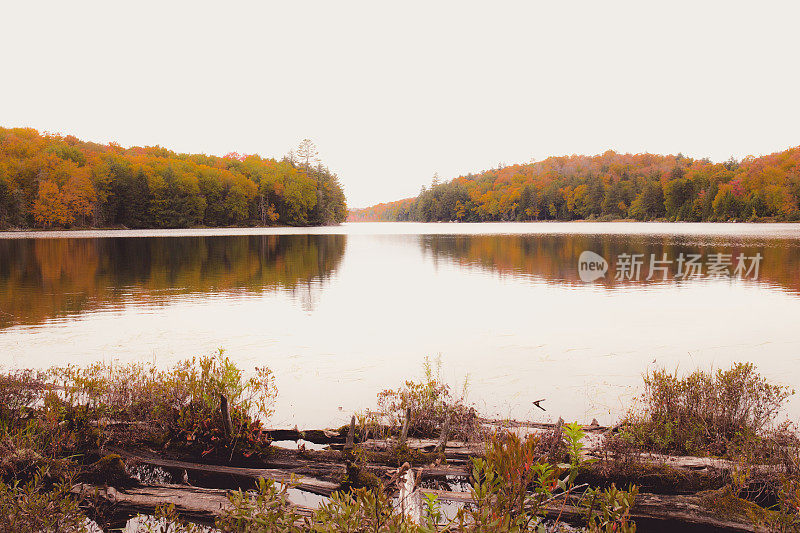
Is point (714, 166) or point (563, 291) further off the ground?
point (714, 166)

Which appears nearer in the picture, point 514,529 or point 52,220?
point 514,529

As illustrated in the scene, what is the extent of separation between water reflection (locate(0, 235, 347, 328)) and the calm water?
0.16 metres

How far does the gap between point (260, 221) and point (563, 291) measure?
405 feet

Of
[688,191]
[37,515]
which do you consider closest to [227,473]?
[37,515]

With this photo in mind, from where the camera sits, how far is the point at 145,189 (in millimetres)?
113000

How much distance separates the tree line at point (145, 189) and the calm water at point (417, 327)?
248ft

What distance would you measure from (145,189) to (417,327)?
113294 millimetres

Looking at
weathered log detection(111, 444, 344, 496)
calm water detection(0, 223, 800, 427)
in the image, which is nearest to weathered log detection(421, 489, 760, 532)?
weathered log detection(111, 444, 344, 496)

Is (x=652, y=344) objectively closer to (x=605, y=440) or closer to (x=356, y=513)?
(x=605, y=440)

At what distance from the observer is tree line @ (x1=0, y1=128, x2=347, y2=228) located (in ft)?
306

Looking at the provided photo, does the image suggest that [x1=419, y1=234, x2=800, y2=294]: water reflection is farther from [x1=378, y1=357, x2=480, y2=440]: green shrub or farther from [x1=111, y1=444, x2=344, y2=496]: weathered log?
[x1=111, y1=444, x2=344, y2=496]: weathered log

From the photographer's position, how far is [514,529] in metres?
3.40

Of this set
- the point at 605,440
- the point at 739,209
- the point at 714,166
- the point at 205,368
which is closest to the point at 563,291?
the point at 605,440

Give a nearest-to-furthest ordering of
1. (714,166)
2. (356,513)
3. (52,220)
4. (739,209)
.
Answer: (356,513), (52,220), (739,209), (714,166)
